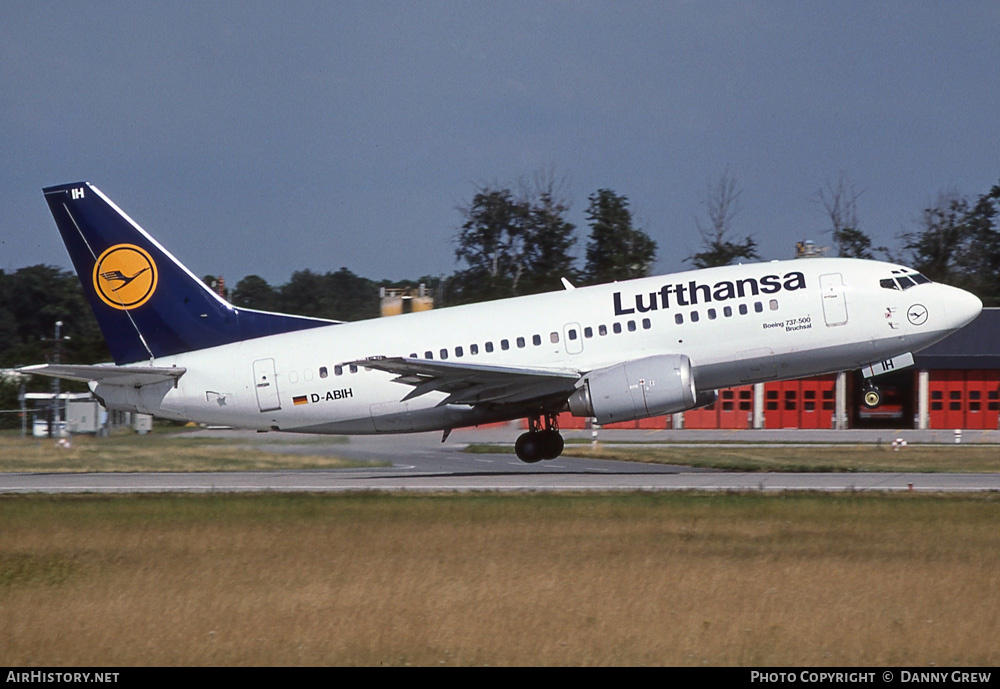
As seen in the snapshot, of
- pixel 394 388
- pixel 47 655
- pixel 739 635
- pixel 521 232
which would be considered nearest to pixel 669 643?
pixel 739 635

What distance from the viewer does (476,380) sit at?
92.9 ft

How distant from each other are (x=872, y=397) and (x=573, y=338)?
7.29m

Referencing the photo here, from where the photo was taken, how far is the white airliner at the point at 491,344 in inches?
1081

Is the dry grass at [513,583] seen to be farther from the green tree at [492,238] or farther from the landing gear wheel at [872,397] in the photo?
the green tree at [492,238]

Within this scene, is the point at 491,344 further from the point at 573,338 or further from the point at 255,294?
the point at 255,294

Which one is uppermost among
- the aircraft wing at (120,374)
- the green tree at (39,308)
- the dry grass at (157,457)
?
the green tree at (39,308)

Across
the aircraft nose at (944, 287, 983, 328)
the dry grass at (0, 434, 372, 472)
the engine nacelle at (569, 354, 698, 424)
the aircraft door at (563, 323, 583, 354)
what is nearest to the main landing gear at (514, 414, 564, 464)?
the aircraft door at (563, 323, 583, 354)

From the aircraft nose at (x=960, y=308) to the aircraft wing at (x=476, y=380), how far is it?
899cm

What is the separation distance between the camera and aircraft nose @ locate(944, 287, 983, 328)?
91.2ft

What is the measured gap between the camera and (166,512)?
2278 centimetres

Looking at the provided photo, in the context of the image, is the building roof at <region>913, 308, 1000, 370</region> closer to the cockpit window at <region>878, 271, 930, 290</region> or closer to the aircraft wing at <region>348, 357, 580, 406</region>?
the cockpit window at <region>878, 271, 930, 290</region>

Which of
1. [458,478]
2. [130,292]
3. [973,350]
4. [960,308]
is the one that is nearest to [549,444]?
[458,478]

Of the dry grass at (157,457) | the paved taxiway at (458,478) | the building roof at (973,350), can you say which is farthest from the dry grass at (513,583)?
the building roof at (973,350)
